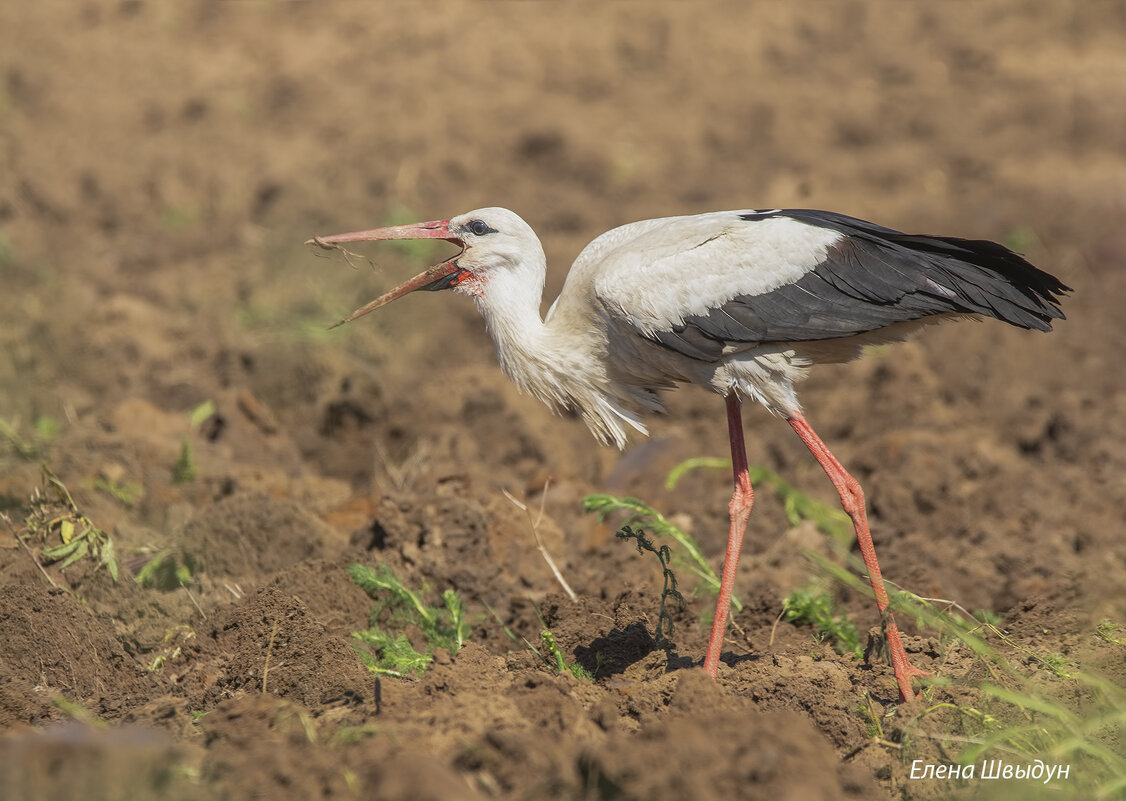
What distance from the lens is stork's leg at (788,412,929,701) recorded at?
5086 mm

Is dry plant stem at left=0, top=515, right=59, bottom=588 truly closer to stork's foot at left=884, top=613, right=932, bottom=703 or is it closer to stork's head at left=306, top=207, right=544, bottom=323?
stork's head at left=306, top=207, right=544, bottom=323

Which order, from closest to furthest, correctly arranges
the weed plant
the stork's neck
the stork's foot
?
1. the stork's foot
2. the weed plant
3. the stork's neck

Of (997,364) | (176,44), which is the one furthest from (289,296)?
(176,44)

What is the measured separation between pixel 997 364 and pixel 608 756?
763cm

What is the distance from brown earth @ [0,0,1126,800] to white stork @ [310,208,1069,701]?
1.11 m

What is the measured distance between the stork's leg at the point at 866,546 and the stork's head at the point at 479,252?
1620 millimetres

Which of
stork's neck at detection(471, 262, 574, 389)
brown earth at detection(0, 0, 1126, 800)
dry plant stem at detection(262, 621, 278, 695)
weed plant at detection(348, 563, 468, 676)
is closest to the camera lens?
brown earth at detection(0, 0, 1126, 800)

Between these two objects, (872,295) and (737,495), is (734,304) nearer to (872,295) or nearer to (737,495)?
(872,295)

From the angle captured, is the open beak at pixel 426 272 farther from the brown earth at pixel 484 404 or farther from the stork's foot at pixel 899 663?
the stork's foot at pixel 899 663

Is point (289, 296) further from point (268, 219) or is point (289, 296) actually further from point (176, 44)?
point (176, 44)

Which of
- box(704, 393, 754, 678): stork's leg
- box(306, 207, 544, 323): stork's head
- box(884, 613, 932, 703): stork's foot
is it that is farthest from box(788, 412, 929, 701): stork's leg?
box(306, 207, 544, 323): stork's head

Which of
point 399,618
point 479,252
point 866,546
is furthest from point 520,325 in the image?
point 866,546

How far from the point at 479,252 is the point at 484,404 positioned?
3.18m

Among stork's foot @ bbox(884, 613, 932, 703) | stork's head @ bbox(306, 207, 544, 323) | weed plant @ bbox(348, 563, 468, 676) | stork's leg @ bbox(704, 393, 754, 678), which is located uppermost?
stork's head @ bbox(306, 207, 544, 323)
